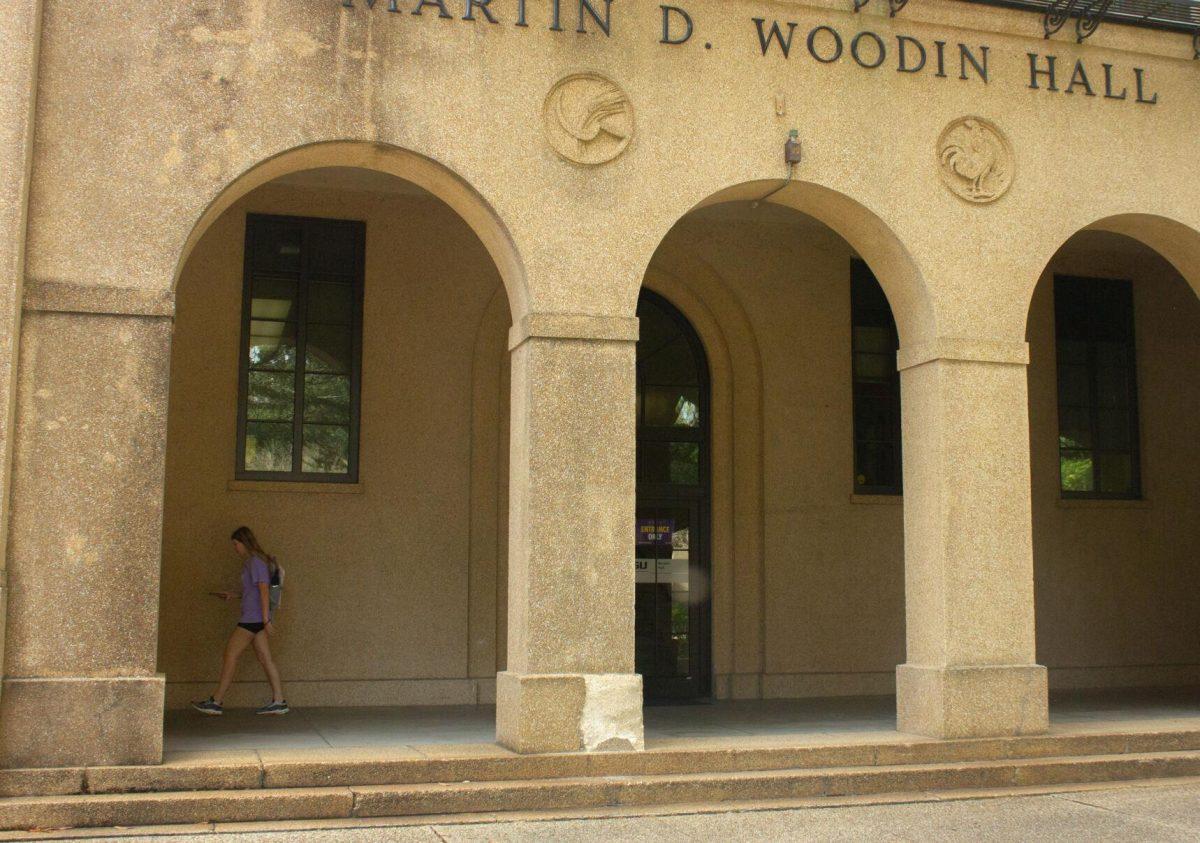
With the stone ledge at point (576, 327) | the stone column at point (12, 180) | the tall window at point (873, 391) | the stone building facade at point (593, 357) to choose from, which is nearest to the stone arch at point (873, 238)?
the stone building facade at point (593, 357)

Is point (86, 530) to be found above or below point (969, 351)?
below

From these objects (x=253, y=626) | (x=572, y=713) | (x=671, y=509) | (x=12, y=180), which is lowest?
(x=572, y=713)

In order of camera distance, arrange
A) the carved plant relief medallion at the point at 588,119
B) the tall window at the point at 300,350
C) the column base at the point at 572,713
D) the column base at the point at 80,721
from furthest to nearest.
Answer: the tall window at the point at 300,350 → the carved plant relief medallion at the point at 588,119 → the column base at the point at 572,713 → the column base at the point at 80,721

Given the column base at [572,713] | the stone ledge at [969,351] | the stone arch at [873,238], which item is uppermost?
the stone arch at [873,238]

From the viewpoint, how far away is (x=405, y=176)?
31.2ft

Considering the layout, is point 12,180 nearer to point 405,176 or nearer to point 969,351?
point 405,176

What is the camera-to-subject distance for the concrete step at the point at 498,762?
25.4 ft

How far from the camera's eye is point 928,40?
10.3m

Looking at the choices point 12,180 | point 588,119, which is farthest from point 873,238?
point 12,180

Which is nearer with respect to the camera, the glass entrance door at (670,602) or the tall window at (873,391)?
the glass entrance door at (670,602)

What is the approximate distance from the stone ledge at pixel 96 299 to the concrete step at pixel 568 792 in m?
3.05

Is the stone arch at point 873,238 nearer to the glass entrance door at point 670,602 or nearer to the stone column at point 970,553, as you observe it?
the stone column at point 970,553

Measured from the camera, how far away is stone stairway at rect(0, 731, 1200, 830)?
7605mm

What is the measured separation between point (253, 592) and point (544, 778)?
3958mm
